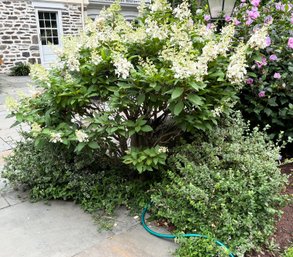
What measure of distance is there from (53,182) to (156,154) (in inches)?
40.3

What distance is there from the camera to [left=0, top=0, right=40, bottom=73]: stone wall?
905 cm

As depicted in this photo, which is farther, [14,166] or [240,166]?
[14,166]

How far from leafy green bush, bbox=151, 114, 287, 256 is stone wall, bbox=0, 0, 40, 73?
30.1 feet

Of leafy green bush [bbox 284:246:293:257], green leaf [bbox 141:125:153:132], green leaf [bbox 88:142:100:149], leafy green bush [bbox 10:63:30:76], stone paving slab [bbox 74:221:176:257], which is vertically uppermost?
green leaf [bbox 141:125:153:132]

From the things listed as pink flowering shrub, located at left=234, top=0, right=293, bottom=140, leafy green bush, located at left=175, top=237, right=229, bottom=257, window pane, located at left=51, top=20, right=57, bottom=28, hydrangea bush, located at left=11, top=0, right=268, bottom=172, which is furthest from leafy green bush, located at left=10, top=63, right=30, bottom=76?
leafy green bush, located at left=175, top=237, right=229, bottom=257

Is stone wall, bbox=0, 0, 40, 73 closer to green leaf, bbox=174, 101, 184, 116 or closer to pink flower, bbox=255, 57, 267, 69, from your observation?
pink flower, bbox=255, 57, 267, 69

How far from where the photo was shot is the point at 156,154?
194 cm

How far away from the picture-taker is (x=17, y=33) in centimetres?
934

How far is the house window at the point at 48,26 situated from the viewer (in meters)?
9.83

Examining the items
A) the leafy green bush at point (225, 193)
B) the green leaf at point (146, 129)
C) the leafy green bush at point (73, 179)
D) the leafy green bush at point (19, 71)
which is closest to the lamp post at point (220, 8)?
the leafy green bush at point (225, 193)

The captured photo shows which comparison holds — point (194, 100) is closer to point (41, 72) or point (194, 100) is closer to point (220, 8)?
point (41, 72)

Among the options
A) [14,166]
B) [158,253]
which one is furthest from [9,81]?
[158,253]

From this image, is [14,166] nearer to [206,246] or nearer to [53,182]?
[53,182]

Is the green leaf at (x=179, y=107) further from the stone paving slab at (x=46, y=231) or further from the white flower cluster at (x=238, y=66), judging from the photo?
the stone paving slab at (x=46, y=231)
